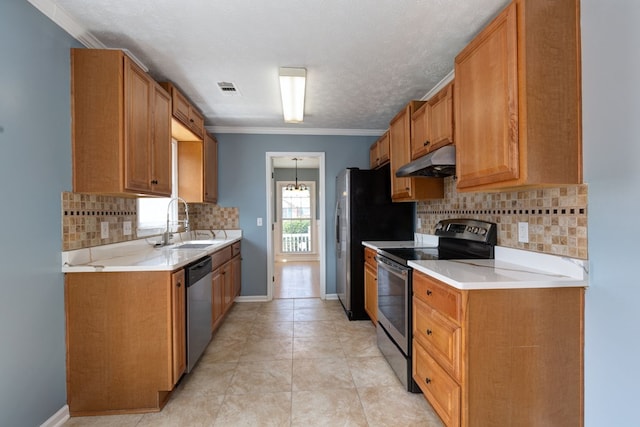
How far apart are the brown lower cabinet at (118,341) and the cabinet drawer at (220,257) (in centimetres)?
88

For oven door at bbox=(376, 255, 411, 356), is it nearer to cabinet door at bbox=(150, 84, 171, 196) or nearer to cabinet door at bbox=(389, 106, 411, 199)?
cabinet door at bbox=(389, 106, 411, 199)

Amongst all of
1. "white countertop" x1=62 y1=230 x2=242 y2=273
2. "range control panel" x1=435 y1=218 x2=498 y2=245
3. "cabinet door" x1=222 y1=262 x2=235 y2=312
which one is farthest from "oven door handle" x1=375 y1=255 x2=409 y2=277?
"cabinet door" x1=222 y1=262 x2=235 y2=312

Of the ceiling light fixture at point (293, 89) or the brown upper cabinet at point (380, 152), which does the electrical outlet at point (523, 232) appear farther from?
the ceiling light fixture at point (293, 89)

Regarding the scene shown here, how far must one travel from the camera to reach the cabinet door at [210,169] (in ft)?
11.1

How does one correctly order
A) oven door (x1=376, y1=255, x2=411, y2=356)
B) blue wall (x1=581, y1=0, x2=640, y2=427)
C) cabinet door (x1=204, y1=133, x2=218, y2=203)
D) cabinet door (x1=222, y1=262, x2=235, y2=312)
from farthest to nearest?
cabinet door (x1=204, y1=133, x2=218, y2=203), cabinet door (x1=222, y1=262, x2=235, y2=312), oven door (x1=376, y1=255, x2=411, y2=356), blue wall (x1=581, y1=0, x2=640, y2=427)

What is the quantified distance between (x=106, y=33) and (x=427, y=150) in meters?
2.36

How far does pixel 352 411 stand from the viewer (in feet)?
5.77

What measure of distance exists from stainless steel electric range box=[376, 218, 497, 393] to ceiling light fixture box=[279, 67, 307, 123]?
1599 millimetres

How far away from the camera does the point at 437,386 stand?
156 cm

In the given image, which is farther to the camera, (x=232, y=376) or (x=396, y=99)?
(x=396, y=99)

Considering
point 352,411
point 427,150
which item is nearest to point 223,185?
point 427,150

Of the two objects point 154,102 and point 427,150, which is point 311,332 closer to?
point 427,150

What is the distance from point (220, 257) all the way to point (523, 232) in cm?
258

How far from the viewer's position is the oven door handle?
194 centimetres
